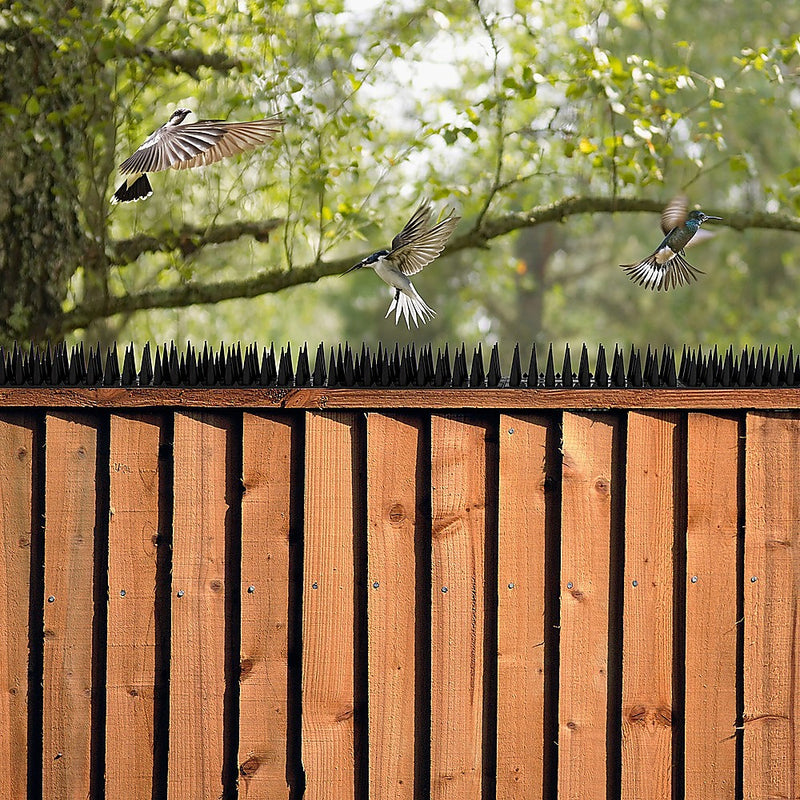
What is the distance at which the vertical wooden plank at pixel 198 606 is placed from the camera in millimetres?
2875

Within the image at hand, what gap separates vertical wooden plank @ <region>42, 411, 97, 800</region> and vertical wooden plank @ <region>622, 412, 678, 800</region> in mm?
1615

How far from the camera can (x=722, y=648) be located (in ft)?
9.29

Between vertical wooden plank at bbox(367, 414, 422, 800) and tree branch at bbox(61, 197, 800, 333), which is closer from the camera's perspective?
vertical wooden plank at bbox(367, 414, 422, 800)

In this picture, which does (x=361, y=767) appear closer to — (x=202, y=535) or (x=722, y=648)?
(x=202, y=535)

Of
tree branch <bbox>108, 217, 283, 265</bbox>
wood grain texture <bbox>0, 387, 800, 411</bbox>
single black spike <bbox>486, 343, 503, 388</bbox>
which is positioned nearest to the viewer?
wood grain texture <bbox>0, 387, 800, 411</bbox>

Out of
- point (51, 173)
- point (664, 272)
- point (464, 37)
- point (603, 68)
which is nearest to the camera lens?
point (664, 272)

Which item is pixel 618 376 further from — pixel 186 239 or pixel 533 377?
pixel 186 239

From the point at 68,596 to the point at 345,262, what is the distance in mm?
2937

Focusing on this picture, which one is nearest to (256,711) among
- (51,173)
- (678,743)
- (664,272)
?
(678,743)

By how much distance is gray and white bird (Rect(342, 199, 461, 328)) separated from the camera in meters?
3.01

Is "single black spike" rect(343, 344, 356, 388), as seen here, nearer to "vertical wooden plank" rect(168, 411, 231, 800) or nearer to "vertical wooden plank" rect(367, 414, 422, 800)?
"vertical wooden plank" rect(367, 414, 422, 800)

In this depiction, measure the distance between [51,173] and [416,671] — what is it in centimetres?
343

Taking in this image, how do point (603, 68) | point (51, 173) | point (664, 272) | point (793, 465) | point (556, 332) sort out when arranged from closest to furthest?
point (793, 465) < point (664, 272) < point (51, 173) < point (603, 68) < point (556, 332)

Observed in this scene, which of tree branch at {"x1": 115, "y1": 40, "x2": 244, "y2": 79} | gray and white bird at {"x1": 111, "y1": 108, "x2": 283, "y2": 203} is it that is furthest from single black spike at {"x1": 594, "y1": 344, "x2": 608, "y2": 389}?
Result: tree branch at {"x1": 115, "y1": 40, "x2": 244, "y2": 79}
